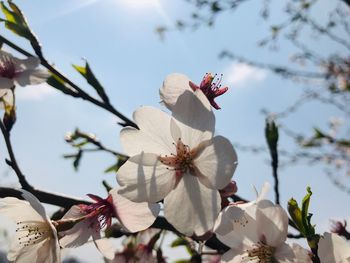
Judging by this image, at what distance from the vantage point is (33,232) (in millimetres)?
985

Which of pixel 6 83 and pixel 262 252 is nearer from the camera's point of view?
pixel 262 252

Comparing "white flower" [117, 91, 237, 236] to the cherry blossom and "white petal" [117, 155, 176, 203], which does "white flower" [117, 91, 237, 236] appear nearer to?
"white petal" [117, 155, 176, 203]

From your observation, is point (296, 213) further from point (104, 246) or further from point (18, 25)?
point (18, 25)

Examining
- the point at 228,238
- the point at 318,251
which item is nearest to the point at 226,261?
the point at 228,238

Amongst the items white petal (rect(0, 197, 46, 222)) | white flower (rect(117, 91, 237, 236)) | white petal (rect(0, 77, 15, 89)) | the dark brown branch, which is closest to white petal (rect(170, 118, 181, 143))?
white flower (rect(117, 91, 237, 236))

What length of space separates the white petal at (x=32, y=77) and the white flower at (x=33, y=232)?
1.38 feet

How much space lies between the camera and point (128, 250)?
1512 millimetres

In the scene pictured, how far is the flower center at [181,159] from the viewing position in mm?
903

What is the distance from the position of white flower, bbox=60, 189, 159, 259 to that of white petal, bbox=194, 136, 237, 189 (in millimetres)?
137

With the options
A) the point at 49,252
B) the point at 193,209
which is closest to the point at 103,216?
the point at 49,252

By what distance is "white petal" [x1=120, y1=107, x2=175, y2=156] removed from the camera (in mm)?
885

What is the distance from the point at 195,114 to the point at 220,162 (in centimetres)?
11

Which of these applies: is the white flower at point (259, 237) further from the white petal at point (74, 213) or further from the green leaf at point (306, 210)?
the white petal at point (74, 213)

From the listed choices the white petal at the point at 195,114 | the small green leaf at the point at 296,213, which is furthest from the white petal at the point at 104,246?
the small green leaf at the point at 296,213
